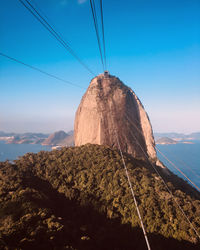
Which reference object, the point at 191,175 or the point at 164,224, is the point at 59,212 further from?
the point at 191,175

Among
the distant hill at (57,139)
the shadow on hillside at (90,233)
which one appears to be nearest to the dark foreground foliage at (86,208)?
the shadow on hillside at (90,233)

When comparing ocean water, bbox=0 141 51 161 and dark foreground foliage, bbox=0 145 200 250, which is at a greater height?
dark foreground foliage, bbox=0 145 200 250

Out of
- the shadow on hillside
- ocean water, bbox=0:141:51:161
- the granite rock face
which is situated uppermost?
the granite rock face

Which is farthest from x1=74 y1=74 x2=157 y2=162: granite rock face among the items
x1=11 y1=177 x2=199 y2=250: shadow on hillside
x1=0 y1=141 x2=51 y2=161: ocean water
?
x1=0 y1=141 x2=51 y2=161: ocean water

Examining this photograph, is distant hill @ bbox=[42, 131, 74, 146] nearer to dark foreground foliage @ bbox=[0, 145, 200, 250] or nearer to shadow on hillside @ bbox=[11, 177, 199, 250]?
dark foreground foliage @ bbox=[0, 145, 200, 250]

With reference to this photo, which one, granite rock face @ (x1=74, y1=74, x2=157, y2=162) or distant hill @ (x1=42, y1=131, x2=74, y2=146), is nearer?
granite rock face @ (x1=74, y1=74, x2=157, y2=162)

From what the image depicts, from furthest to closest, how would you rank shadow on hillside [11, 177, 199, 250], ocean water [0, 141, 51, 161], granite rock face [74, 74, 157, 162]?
ocean water [0, 141, 51, 161] < granite rock face [74, 74, 157, 162] < shadow on hillside [11, 177, 199, 250]

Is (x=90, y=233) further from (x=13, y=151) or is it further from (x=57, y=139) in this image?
(x=57, y=139)
